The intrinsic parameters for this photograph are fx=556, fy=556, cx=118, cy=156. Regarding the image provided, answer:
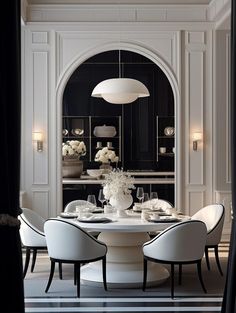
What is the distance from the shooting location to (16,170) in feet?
10.9

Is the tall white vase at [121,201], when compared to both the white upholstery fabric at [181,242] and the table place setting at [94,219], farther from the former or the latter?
the white upholstery fabric at [181,242]

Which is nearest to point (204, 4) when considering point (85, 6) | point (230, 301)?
point (85, 6)

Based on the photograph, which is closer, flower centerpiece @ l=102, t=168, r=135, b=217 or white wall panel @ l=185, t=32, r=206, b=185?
flower centerpiece @ l=102, t=168, r=135, b=217

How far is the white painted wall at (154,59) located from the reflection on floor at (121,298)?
7.95 feet

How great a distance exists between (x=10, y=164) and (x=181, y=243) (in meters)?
2.89

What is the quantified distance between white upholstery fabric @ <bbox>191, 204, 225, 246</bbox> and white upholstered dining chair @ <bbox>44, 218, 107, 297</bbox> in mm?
1501

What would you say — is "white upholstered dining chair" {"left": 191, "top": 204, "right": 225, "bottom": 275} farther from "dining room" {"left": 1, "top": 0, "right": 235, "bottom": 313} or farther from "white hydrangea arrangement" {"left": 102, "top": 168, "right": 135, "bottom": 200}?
"white hydrangea arrangement" {"left": 102, "top": 168, "right": 135, "bottom": 200}

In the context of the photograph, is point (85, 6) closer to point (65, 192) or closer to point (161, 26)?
point (161, 26)

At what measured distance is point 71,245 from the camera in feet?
18.9

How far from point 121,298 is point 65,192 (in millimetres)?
4178

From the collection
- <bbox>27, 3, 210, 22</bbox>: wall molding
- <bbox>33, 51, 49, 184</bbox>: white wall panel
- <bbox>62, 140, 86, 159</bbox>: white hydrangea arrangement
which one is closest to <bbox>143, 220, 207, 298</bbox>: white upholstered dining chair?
<bbox>33, 51, 49, 184</bbox>: white wall panel

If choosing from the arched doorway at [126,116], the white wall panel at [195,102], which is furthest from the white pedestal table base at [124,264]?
the arched doorway at [126,116]

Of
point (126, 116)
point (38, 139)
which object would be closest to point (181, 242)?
point (38, 139)

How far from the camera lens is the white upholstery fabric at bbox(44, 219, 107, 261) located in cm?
572
